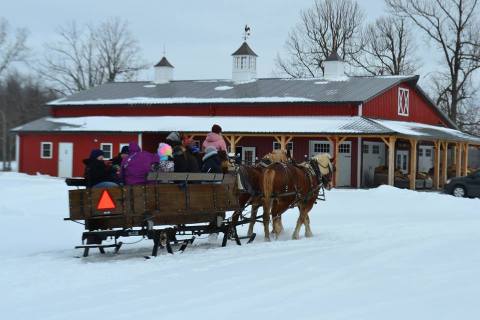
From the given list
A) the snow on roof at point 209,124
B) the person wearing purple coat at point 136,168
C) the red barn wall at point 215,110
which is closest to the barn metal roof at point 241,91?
the red barn wall at point 215,110

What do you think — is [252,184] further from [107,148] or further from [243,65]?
[243,65]

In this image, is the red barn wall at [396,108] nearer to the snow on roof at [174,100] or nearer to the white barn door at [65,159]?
the snow on roof at [174,100]

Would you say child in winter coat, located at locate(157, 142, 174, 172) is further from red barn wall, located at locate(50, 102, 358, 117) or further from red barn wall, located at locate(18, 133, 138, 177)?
red barn wall, located at locate(18, 133, 138, 177)

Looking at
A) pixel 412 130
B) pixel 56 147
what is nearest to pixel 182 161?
pixel 412 130

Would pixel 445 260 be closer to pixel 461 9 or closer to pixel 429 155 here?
pixel 429 155

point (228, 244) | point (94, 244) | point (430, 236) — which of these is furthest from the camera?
point (430, 236)

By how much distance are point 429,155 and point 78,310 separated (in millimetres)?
36349

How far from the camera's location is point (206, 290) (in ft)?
28.7

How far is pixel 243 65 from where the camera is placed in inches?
1652

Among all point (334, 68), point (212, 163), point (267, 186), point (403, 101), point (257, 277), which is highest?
point (334, 68)

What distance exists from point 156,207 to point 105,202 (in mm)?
921

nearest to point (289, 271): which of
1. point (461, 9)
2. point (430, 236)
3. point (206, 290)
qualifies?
point (206, 290)

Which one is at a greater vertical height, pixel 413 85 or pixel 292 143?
pixel 413 85

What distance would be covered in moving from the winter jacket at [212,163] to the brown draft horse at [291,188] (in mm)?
1057
